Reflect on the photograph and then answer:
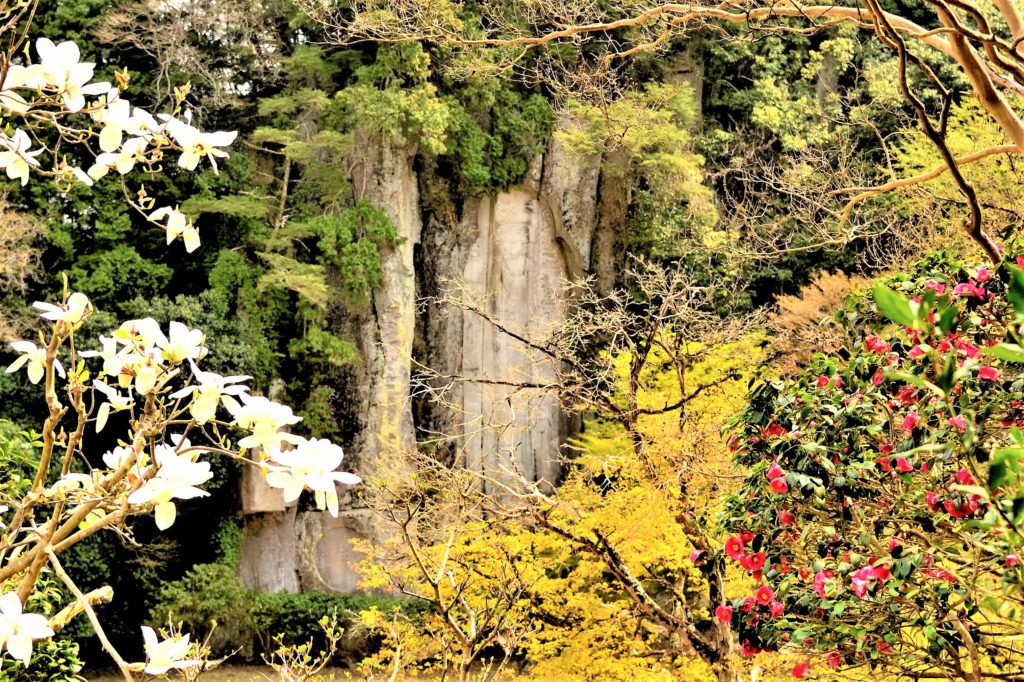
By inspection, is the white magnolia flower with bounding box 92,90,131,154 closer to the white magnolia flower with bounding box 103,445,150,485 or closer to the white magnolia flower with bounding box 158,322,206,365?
the white magnolia flower with bounding box 158,322,206,365

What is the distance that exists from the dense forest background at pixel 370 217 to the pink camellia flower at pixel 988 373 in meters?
7.04

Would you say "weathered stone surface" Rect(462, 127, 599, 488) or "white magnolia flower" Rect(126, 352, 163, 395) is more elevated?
"weathered stone surface" Rect(462, 127, 599, 488)

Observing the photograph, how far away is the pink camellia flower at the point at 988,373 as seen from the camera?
2730mm

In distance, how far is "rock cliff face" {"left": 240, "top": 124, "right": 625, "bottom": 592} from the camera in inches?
480

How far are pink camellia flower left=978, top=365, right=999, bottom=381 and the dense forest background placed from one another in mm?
7036

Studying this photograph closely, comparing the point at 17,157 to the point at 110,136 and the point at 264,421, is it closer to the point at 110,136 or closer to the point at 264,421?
the point at 110,136

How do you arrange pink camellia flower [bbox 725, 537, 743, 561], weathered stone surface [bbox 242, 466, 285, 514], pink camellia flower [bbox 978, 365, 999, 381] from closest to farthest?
pink camellia flower [bbox 978, 365, 999, 381] → pink camellia flower [bbox 725, 537, 743, 561] → weathered stone surface [bbox 242, 466, 285, 514]

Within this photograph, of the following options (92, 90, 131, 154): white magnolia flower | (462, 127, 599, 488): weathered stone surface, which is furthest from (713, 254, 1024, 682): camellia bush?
(462, 127, 599, 488): weathered stone surface

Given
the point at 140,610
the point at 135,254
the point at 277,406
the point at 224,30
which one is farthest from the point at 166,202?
the point at 277,406

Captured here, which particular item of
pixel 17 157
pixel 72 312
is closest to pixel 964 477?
pixel 72 312

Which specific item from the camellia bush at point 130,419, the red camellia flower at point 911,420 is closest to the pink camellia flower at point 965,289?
the red camellia flower at point 911,420

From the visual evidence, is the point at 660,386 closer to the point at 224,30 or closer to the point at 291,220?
the point at 291,220

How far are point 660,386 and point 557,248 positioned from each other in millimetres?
4349

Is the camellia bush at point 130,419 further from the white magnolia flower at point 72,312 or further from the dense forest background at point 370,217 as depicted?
the dense forest background at point 370,217
